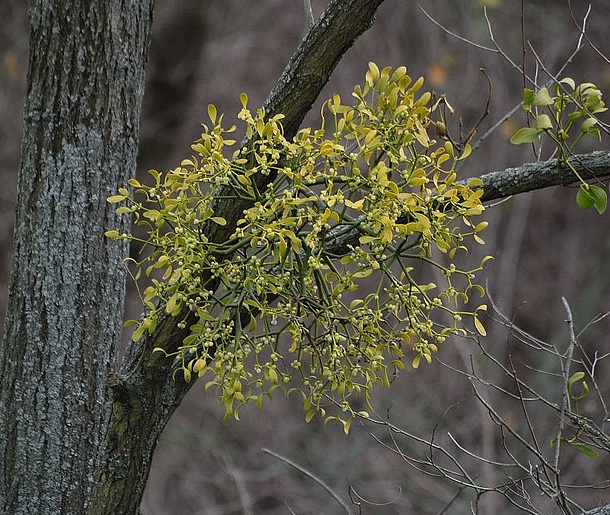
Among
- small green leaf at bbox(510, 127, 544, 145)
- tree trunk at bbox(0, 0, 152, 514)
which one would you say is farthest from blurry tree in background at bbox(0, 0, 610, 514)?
small green leaf at bbox(510, 127, 544, 145)

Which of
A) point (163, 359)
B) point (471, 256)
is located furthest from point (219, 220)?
point (471, 256)

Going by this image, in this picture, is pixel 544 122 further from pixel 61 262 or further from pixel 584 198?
pixel 61 262

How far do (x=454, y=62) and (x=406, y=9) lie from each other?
0.60 meters

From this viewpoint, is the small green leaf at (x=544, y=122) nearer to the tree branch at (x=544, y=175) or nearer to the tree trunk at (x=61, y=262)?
the tree branch at (x=544, y=175)

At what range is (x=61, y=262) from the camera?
180 centimetres

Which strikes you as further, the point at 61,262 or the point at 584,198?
the point at 61,262

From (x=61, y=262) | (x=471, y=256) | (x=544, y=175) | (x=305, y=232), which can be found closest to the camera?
(x=305, y=232)

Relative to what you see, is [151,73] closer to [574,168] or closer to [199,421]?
[199,421]

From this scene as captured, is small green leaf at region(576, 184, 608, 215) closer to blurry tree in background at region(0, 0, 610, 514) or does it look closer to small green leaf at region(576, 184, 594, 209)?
small green leaf at region(576, 184, 594, 209)

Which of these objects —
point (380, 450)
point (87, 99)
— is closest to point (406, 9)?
point (380, 450)

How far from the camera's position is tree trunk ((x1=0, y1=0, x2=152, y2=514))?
180 centimetres

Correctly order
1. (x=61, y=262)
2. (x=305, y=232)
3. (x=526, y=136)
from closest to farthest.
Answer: (x=305, y=232), (x=526, y=136), (x=61, y=262)

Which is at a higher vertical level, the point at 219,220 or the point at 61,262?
the point at 61,262

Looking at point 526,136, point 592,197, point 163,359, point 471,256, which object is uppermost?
point 471,256
